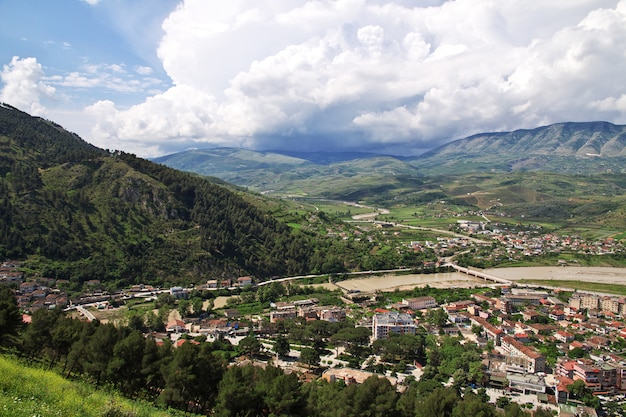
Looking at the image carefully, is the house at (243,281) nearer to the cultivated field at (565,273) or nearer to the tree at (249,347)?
the tree at (249,347)

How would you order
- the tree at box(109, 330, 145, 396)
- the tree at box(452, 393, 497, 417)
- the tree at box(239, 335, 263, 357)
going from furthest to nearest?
the tree at box(239, 335, 263, 357) → the tree at box(109, 330, 145, 396) → the tree at box(452, 393, 497, 417)

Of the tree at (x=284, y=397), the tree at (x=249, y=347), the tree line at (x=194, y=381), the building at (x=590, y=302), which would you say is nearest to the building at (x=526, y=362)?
the tree line at (x=194, y=381)

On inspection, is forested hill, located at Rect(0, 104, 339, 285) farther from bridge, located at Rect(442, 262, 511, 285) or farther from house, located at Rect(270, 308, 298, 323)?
bridge, located at Rect(442, 262, 511, 285)

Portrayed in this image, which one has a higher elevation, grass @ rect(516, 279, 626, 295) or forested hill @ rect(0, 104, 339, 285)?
forested hill @ rect(0, 104, 339, 285)

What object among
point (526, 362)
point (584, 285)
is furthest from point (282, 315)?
point (584, 285)

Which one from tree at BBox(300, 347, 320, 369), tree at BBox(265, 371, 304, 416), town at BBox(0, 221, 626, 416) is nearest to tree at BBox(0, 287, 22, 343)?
town at BBox(0, 221, 626, 416)

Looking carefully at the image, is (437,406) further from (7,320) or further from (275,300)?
(275,300)
